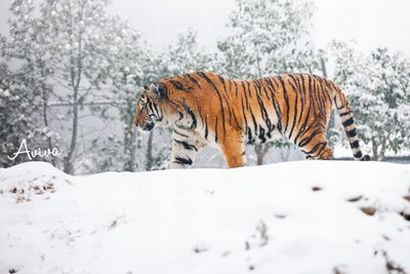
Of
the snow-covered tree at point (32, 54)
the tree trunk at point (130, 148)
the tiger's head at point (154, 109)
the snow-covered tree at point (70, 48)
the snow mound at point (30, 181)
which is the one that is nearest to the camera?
the snow mound at point (30, 181)

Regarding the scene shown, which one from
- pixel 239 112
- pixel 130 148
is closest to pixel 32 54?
pixel 130 148

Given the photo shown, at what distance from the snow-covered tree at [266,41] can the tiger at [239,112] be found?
2337 mm

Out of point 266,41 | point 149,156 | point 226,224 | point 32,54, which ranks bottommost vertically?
point 149,156

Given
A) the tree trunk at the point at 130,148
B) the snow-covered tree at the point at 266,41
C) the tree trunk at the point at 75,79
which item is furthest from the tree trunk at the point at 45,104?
the snow-covered tree at the point at 266,41

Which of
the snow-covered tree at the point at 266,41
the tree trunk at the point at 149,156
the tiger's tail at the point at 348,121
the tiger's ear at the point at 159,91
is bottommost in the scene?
the tree trunk at the point at 149,156

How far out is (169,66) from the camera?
614 centimetres

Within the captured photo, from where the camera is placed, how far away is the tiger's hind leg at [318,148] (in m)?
3.72

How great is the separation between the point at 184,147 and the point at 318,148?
0.98 m

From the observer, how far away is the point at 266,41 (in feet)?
20.6

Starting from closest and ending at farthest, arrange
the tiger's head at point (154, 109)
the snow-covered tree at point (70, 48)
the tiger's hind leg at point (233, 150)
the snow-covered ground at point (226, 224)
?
the snow-covered ground at point (226, 224) < the tiger's hind leg at point (233, 150) < the tiger's head at point (154, 109) < the snow-covered tree at point (70, 48)

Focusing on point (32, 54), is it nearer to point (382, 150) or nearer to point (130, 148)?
point (130, 148)

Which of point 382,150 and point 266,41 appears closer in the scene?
point 382,150

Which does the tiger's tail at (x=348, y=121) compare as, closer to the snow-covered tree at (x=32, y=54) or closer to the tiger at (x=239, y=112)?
the tiger at (x=239, y=112)

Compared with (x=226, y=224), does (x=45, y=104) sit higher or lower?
higher
